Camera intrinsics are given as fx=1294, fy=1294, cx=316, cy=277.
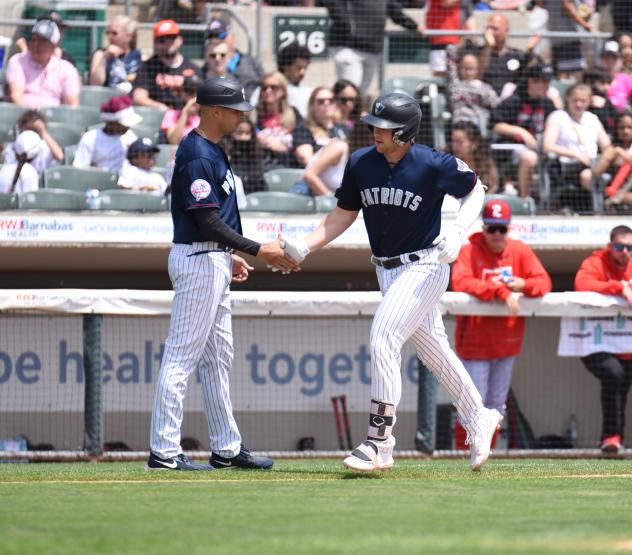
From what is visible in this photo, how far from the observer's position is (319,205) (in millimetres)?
11695

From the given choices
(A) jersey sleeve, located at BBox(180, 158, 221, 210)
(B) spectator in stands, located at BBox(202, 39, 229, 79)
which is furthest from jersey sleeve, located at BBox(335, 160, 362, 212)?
(B) spectator in stands, located at BBox(202, 39, 229, 79)

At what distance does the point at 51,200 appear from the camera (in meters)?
11.3

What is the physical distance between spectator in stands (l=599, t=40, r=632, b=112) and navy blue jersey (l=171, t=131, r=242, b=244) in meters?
7.61

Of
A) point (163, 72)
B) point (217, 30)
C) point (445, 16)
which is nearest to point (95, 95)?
point (163, 72)

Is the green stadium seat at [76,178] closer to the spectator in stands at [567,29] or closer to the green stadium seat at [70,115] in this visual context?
the green stadium seat at [70,115]

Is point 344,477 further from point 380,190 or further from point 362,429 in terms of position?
point 362,429

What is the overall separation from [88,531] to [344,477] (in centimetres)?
253

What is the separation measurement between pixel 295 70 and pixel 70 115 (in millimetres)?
2412

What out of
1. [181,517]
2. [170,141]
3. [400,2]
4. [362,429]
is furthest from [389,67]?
[181,517]

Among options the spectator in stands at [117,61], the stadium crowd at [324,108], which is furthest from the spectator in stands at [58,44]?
the spectator in stands at [117,61]

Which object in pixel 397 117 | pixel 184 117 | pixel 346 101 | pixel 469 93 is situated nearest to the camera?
pixel 397 117

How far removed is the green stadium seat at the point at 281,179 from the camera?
39.9ft

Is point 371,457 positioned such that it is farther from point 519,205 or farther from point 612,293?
point 519,205

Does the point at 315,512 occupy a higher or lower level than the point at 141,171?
lower
